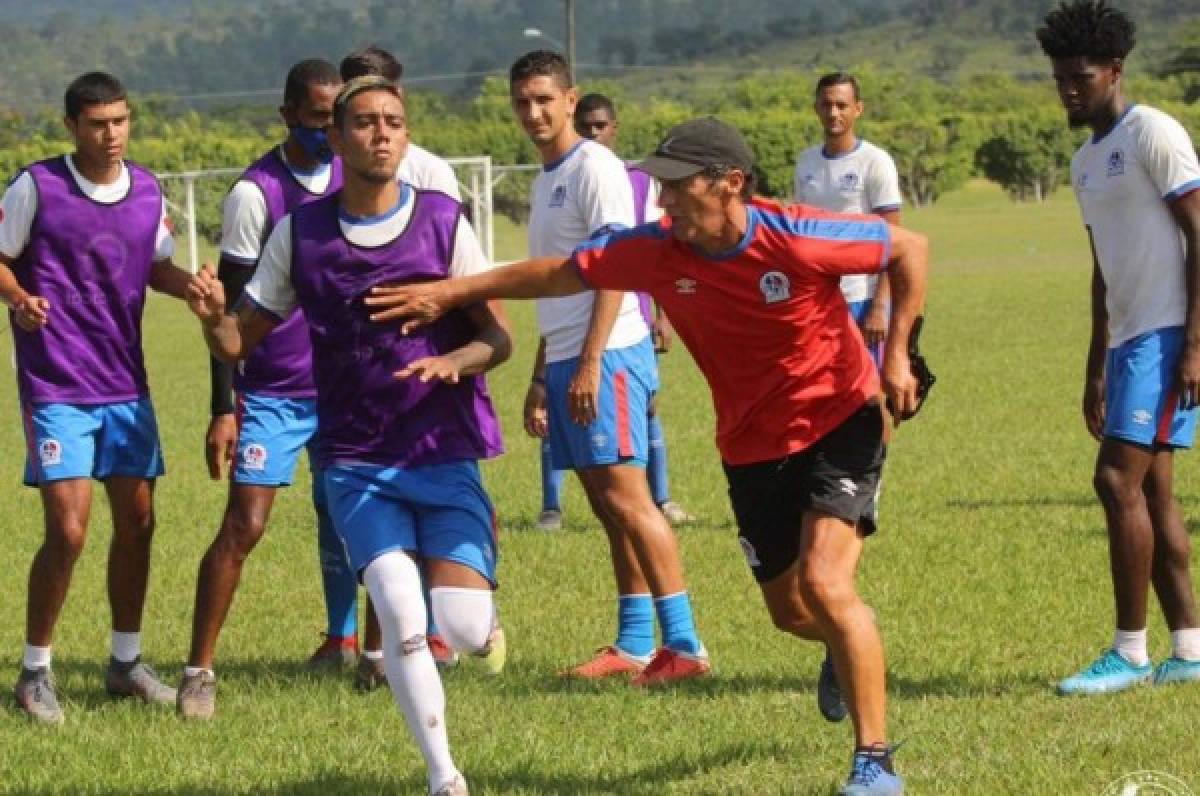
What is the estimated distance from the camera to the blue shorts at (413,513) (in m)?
6.75

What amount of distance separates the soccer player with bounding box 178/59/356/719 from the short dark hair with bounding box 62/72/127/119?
0.57 m

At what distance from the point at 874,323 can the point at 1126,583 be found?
3.90 meters

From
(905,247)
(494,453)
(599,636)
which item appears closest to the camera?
(905,247)

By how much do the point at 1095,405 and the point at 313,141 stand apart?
319 cm

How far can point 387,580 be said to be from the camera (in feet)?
21.5

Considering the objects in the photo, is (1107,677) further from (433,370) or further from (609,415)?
(433,370)

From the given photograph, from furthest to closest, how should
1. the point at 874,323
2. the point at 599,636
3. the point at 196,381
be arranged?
the point at 196,381
the point at 874,323
the point at 599,636

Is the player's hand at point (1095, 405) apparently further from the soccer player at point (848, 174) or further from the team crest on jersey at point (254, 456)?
the soccer player at point (848, 174)

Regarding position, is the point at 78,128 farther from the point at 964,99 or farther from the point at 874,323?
the point at 964,99

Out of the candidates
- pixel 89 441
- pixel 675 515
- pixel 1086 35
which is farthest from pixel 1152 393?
pixel 675 515

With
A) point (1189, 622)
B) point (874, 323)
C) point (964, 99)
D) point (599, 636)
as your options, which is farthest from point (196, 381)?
point (964, 99)

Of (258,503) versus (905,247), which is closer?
(905,247)

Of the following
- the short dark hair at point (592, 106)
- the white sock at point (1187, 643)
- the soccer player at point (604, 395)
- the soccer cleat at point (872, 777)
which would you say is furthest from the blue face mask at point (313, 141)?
the white sock at point (1187, 643)

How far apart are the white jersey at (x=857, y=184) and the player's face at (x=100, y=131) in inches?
199
